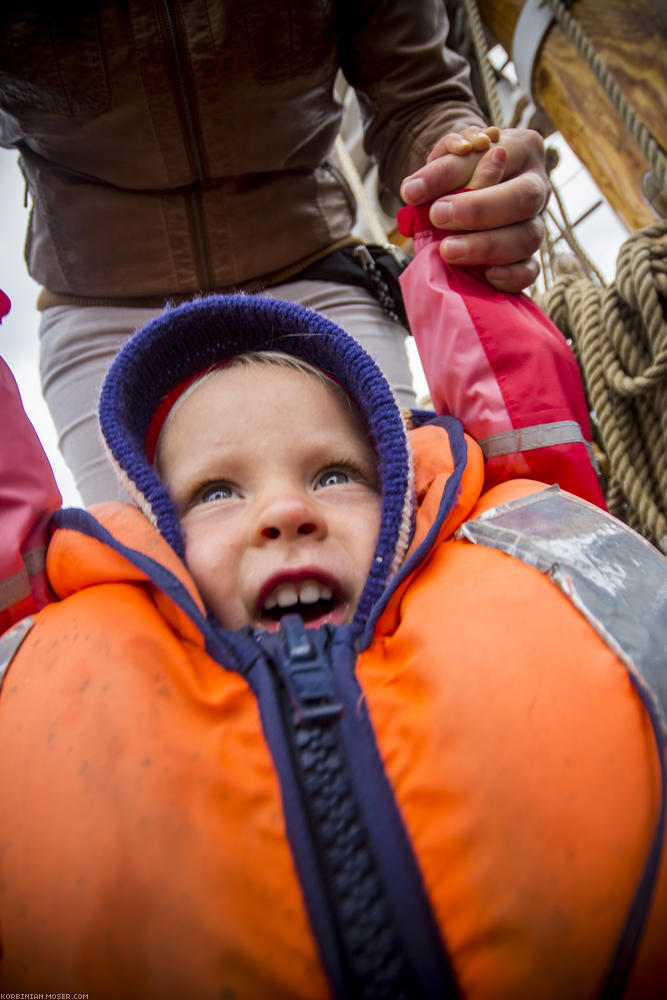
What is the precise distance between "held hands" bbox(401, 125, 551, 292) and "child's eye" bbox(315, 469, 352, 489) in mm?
414

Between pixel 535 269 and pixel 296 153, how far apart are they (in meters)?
0.62

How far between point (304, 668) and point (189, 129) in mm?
1076

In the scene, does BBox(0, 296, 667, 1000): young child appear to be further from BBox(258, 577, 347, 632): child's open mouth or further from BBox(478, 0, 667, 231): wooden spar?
BBox(478, 0, 667, 231): wooden spar

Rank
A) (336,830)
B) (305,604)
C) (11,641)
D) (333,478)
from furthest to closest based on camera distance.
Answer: (333,478) → (305,604) → (11,641) → (336,830)

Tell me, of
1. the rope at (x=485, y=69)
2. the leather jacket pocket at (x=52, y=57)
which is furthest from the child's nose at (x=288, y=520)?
the rope at (x=485, y=69)

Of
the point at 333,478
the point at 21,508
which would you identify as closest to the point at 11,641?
the point at 21,508

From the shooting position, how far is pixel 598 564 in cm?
56

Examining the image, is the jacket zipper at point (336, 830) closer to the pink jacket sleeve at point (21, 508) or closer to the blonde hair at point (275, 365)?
the pink jacket sleeve at point (21, 508)

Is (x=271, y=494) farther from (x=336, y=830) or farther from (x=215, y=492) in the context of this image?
(x=336, y=830)

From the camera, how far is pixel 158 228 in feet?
3.72

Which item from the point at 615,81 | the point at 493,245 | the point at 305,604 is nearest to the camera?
the point at 305,604

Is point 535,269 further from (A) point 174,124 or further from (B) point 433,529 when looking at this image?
(A) point 174,124

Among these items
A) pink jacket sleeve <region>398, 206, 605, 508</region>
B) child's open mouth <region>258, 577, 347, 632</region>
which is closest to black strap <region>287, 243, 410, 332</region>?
pink jacket sleeve <region>398, 206, 605, 508</region>

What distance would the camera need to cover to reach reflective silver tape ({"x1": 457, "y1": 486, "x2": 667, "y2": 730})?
475 millimetres
